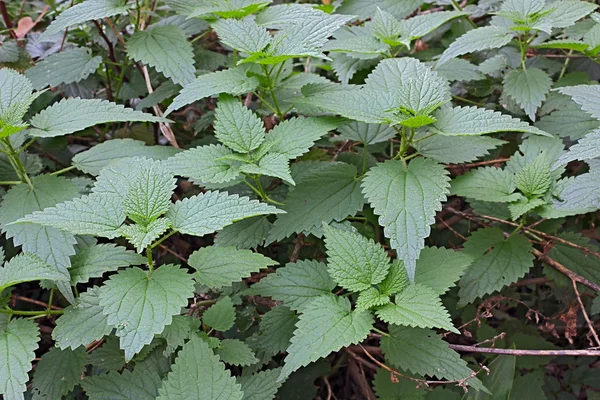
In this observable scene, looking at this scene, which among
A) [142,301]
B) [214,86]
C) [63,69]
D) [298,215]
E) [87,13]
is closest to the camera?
[142,301]

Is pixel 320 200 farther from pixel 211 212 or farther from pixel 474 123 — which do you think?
pixel 474 123

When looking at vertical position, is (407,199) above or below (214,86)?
below

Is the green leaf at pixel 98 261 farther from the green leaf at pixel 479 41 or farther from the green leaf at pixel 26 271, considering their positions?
the green leaf at pixel 479 41

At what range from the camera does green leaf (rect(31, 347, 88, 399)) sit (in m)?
1.51

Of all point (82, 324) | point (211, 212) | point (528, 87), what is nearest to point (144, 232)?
point (211, 212)

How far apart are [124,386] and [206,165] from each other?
26.4 inches

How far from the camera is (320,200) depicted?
163 cm

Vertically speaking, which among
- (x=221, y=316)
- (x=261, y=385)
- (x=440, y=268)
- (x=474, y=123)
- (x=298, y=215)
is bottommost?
(x=261, y=385)

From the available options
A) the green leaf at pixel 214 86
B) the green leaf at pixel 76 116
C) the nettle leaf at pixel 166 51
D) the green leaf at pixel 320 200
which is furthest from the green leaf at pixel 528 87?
the green leaf at pixel 76 116

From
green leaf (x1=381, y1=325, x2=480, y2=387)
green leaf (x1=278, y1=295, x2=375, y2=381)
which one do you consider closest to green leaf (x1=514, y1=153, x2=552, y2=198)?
green leaf (x1=381, y1=325, x2=480, y2=387)

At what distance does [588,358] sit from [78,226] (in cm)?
206

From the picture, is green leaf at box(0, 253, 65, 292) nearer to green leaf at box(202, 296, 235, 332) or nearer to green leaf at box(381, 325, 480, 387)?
green leaf at box(202, 296, 235, 332)

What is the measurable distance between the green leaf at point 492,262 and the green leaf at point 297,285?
1.53 feet

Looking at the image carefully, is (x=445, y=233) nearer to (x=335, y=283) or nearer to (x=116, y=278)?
(x=335, y=283)
